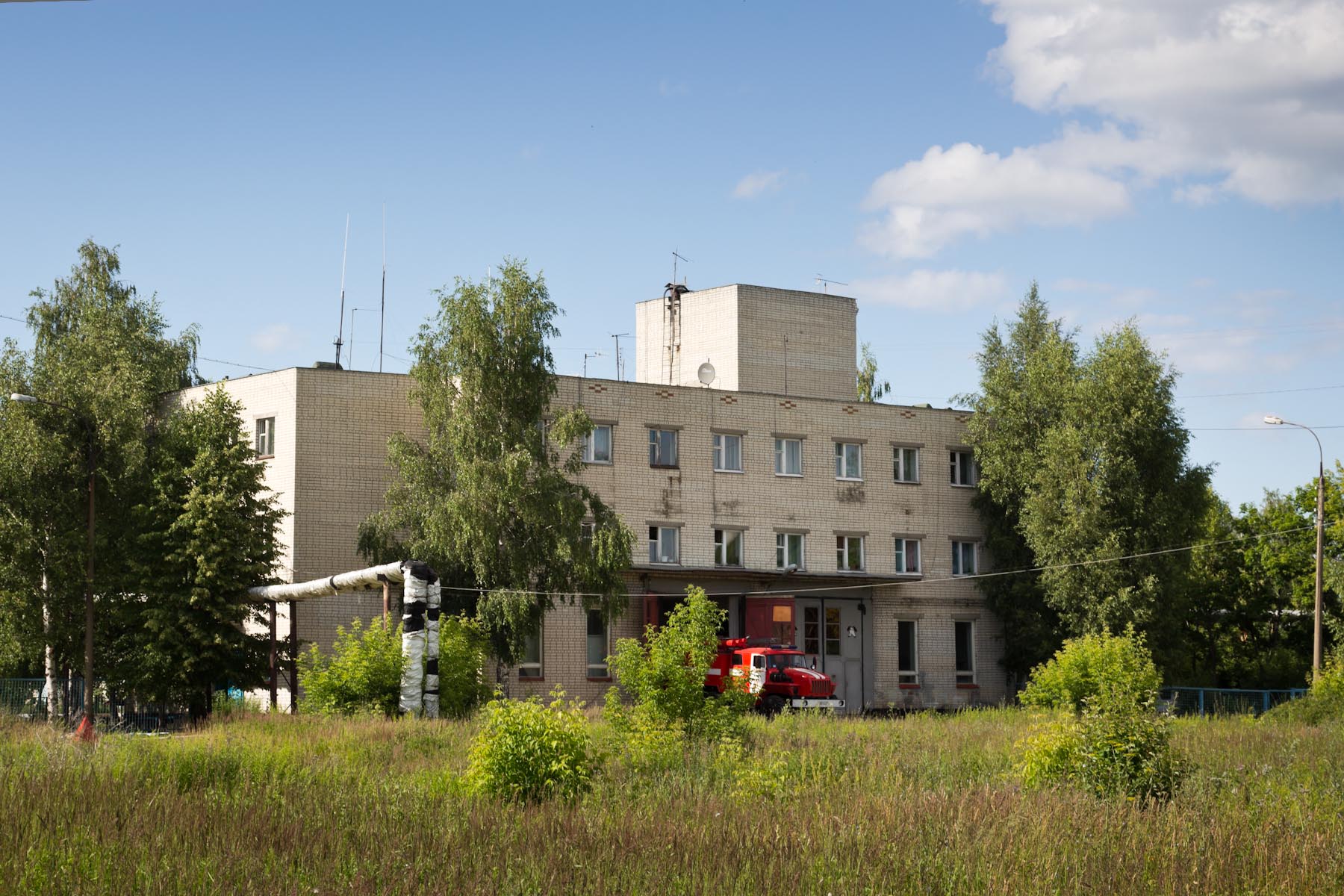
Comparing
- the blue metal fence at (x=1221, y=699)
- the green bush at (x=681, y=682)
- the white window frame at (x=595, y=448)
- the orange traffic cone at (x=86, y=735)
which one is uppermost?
the white window frame at (x=595, y=448)

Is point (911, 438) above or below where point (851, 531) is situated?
above

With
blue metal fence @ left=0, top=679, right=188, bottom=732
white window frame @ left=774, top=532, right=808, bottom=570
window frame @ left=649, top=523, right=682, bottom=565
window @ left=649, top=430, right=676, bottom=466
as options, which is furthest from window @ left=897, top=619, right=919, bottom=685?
blue metal fence @ left=0, top=679, right=188, bottom=732

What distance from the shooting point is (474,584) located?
126ft

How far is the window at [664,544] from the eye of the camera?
144 feet

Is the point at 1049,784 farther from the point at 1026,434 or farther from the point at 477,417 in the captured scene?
the point at 1026,434

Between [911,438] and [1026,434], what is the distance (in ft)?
12.3

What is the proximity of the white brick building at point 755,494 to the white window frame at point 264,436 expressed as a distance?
7 centimetres

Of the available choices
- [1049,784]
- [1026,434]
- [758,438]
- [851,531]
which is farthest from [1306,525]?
[1049,784]

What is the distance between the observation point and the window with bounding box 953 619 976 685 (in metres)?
49.1

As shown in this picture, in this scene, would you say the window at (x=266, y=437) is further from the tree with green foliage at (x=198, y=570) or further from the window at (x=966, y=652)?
the window at (x=966, y=652)

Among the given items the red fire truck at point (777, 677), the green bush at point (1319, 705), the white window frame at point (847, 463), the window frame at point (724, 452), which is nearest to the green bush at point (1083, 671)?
the green bush at point (1319, 705)

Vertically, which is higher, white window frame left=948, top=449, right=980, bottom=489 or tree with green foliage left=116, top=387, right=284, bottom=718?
white window frame left=948, top=449, right=980, bottom=489

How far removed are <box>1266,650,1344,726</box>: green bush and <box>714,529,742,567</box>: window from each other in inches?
640

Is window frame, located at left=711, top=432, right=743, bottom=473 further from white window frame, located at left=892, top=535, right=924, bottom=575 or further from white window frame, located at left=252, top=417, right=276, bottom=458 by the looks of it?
white window frame, located at left=252, top=417, right=276, bottom=458
